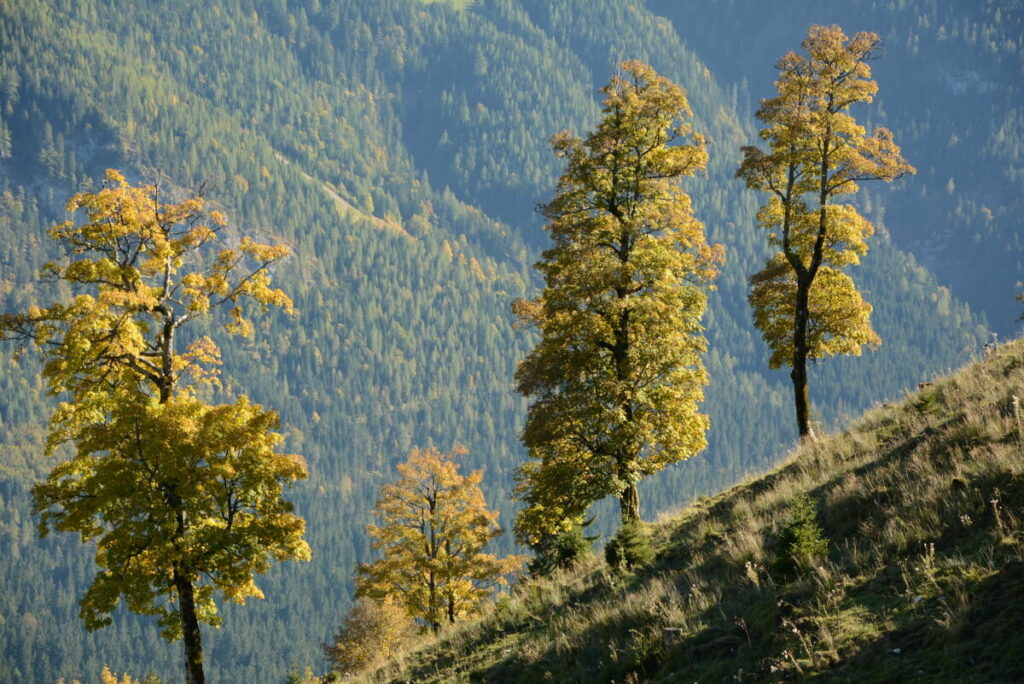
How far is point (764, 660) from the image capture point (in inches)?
433

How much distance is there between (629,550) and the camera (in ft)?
59.7

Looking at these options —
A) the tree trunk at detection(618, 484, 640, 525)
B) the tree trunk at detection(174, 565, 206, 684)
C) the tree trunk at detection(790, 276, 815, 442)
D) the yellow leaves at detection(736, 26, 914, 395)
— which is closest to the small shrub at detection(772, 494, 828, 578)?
the tree trunk at detection(618, 484, 640, 525)

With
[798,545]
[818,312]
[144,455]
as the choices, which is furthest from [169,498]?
[818,312]

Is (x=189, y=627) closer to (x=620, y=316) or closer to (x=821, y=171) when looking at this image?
(x=620, y=316)

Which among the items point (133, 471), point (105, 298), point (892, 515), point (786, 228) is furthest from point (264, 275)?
point (892, 515)

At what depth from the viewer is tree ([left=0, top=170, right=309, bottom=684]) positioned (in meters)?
21.1

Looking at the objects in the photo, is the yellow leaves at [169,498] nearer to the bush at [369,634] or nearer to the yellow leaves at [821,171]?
the yellow leaves at [821,171]

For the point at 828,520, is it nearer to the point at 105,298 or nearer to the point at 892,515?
the point at 892,515

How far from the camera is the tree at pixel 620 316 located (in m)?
26.2

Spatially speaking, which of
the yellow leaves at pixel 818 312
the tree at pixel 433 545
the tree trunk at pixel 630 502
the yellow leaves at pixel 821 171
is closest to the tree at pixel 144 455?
the tree trunk at pixel 630 502

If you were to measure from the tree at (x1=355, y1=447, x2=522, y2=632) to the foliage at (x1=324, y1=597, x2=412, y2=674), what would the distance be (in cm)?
1012

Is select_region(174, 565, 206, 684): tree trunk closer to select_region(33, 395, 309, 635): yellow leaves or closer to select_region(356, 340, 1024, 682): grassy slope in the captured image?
select_region(33, 395, 309, 635): yellow leaves

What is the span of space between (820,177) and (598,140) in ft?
25.5

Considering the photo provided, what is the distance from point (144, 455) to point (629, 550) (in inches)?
435
